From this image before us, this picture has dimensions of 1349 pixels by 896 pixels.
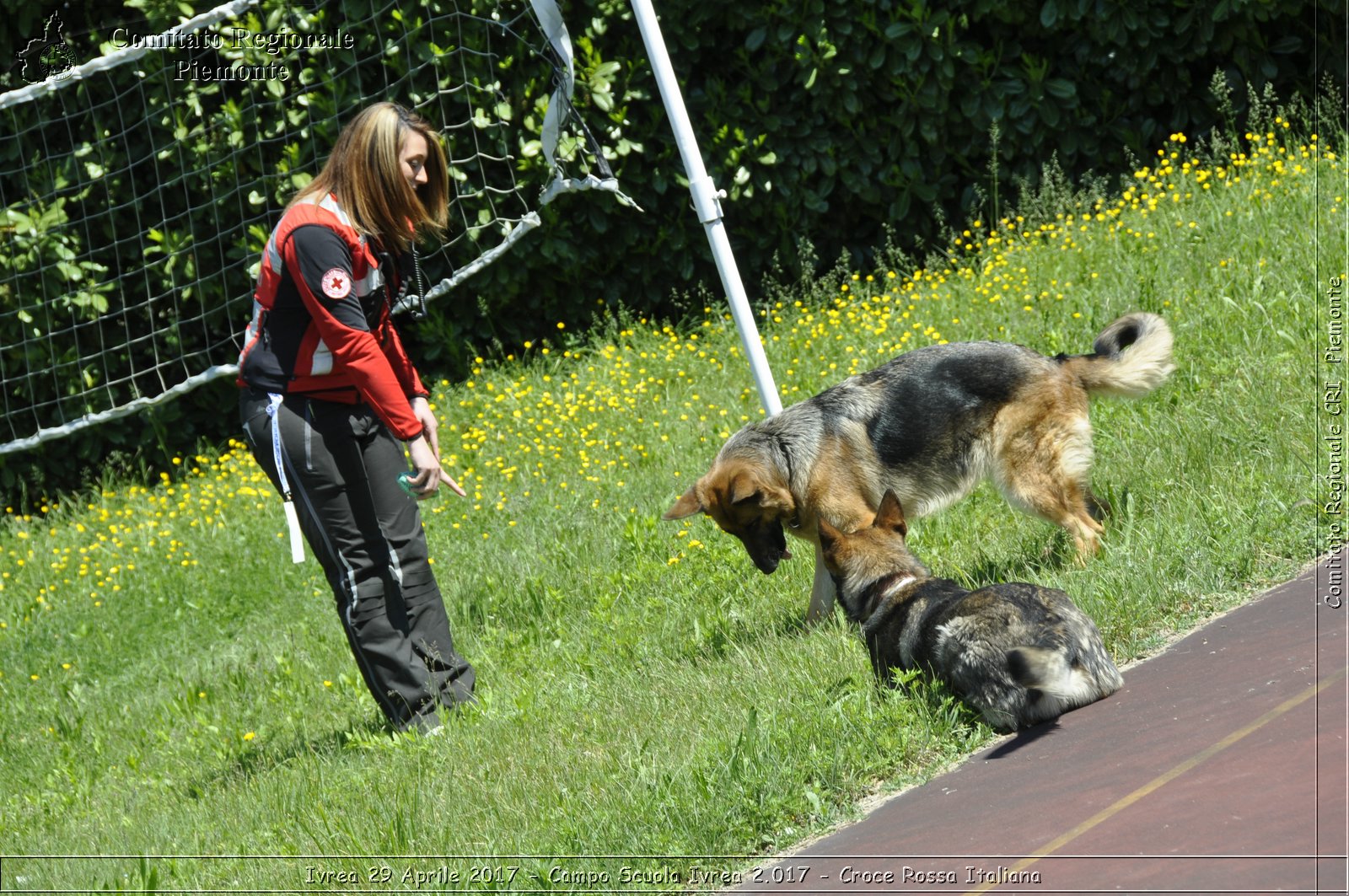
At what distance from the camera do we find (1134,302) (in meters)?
8.33

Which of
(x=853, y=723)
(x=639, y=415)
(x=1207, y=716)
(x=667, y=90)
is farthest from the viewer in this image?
(x=639, y=415)

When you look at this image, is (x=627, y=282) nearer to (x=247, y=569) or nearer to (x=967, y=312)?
(x=967, y=312)

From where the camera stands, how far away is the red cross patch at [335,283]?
531 cm

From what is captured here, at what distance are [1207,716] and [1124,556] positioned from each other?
60.7 inches

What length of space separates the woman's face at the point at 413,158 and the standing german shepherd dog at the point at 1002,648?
2.67 meters

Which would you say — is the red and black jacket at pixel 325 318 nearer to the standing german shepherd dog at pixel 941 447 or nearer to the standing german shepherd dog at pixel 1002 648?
the standing german shepherd dog at pixel 941 447

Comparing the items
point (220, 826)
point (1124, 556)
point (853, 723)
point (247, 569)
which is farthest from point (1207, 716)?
point (247, 569)

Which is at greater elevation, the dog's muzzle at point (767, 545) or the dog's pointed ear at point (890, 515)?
the dog's pointed ear at point (890, 515)

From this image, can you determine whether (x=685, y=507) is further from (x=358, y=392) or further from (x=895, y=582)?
(x=358, y=392)

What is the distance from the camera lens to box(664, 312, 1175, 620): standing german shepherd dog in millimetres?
5883

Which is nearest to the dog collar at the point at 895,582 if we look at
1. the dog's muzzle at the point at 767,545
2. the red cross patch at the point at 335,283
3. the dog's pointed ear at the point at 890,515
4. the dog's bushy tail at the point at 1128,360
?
the dog's pointed ear at the point at 890,515

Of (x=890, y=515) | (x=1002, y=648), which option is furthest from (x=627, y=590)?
(x=1002, y=648)

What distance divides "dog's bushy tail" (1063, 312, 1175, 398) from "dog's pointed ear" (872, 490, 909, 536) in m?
1.23

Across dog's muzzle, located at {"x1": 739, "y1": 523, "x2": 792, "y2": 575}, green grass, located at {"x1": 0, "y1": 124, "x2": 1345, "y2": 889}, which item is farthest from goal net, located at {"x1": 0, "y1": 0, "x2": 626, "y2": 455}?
dog's muzzle, located at {"x1": 739, "y1": 523, "x2": 792, "y2": 575}
